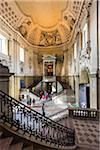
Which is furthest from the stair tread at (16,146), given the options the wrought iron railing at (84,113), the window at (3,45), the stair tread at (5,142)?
the window at (3,45)

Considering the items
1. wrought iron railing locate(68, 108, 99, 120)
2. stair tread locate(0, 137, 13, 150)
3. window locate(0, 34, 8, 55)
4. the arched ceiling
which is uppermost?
the arched ceiling

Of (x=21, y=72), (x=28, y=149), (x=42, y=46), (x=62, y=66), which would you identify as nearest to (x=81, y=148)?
(x=28, y=149)

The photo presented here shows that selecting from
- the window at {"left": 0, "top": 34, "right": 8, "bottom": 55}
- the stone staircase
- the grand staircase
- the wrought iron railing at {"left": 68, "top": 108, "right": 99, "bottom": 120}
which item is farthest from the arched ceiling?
→ the stone staircase

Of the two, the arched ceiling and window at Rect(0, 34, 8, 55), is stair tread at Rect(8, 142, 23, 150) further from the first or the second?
window at Rect(0, 34, 8, 55)

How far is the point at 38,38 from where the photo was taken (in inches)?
814

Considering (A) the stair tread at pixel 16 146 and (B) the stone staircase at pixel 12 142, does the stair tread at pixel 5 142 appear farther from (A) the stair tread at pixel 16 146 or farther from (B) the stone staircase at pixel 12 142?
(A) the stair tread at pixel 16 146

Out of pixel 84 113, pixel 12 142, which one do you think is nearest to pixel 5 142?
pixel 12 142

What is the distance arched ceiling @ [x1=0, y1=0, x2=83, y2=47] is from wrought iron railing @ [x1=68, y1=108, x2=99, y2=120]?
672 cm

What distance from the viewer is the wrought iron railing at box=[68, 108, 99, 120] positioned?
24.4ft

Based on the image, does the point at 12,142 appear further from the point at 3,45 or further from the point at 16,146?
the point at 3,45

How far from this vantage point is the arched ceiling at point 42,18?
12102 millimetres

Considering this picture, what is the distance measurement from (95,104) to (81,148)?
3054mm

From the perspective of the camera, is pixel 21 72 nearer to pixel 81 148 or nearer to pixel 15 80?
pixel 15 80

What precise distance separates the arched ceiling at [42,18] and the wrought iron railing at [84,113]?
6718mm
